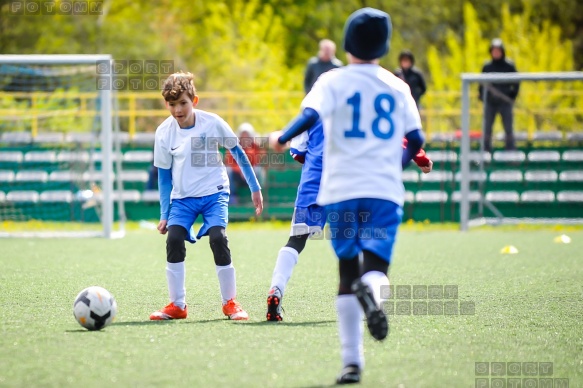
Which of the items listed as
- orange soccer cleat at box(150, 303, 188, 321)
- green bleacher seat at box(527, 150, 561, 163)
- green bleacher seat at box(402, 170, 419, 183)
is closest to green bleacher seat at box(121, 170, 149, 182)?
green bleacher seat at box(402, 170, 419, 183)

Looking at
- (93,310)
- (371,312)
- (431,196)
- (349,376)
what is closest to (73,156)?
(431,196)

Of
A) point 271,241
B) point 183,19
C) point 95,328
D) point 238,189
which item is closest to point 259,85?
point 183,19

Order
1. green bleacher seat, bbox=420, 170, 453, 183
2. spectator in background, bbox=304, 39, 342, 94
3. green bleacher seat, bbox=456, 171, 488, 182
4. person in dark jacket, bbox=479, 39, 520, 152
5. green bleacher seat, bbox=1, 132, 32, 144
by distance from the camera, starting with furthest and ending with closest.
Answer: green bleacher seat, bbox=1, 132, 32, 144 → green bleacher seat, bbox=420, 170, 453, 183 → person in dark jacket, bbox=479, 39, 520, 152 → green bleacher seat, bbox=456, 171, 488, 182 → spectator in background, bbox=304, 39, 342, 94

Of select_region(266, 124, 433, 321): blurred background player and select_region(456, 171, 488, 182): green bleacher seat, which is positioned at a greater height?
select_region(266, 124, 433, 321): blurred background player

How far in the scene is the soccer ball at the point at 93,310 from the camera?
598 cm

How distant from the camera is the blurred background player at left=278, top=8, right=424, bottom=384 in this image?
4727mm

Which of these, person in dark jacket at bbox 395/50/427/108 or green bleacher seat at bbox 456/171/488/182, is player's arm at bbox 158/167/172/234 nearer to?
person in dark jacket at bbox 395/50/427/108

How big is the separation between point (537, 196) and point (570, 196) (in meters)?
0.51

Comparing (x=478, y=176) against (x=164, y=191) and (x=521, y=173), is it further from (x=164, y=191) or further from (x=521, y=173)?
(x=164, y=191)

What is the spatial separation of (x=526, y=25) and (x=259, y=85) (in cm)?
1075

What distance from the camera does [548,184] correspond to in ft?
53.8

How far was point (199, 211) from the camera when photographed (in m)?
6.80

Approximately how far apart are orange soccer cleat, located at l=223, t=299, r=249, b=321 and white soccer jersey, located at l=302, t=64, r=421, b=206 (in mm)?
1914

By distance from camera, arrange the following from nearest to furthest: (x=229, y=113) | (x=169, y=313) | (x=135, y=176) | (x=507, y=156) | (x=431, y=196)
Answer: (x=169, y=313) → (x=507, y=156) → (x=431, y=196) → (x=135, y=176) → (x=229, y=113)
